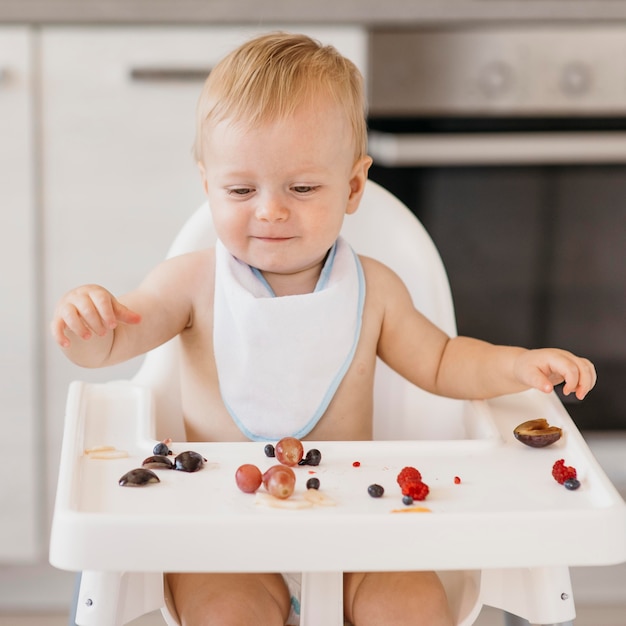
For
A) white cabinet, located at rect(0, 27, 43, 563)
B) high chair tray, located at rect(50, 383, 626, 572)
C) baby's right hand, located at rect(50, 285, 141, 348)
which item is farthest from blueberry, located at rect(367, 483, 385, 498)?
white cabinet, located at rect(0, 27, 43, 563)

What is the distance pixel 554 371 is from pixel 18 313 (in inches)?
37.0

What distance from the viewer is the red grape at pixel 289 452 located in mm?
820

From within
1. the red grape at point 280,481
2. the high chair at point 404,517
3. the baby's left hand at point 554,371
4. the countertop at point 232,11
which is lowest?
the high chair at point 404,517

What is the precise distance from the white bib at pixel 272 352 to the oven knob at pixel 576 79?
73cm

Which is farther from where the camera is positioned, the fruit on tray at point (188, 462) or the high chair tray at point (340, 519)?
the fruit on tray at point (188, 462)

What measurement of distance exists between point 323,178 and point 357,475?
0.29 meters

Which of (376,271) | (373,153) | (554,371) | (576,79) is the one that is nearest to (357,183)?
(376,271)

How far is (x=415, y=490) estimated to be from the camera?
0.76m

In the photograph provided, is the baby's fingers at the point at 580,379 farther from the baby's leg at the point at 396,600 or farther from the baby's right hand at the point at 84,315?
the baby's right hand at the point at 84,315

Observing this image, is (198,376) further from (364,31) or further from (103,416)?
(364,31)

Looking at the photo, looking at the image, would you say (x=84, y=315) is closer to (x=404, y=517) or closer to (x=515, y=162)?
(x=404, y=517)

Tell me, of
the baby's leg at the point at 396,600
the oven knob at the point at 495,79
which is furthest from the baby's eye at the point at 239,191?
the oven knob at the point at 495,79

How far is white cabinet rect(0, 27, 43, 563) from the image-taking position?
4.97 ft

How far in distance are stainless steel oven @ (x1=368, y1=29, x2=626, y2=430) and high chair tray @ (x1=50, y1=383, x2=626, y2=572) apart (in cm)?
79
